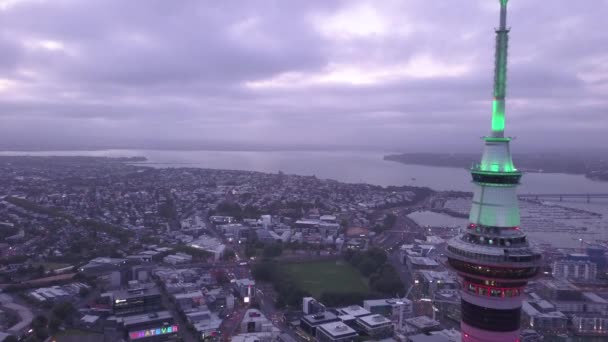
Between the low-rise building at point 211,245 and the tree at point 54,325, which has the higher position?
the low-rise building at point 211,245

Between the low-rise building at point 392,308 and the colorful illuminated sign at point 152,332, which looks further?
the low-rise building at point 392,308

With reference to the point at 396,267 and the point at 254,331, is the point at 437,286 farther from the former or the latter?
the point at 254,331

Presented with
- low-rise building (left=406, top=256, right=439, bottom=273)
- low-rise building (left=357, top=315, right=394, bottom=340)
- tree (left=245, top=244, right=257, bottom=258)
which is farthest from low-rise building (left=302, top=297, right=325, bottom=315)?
tree (left=245, top=244, right=257, bottom=258)

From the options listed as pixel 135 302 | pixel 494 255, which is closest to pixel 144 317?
pixel 135 302

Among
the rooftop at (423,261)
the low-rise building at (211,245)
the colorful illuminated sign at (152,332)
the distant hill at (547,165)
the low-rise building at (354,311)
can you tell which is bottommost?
the colorful illuminated sign at (152,332)

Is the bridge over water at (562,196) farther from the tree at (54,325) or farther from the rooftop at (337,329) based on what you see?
the tree at (54,325)

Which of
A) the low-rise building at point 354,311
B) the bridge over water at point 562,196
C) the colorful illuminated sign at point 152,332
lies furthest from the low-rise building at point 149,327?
the bridge over water at point 562,196
